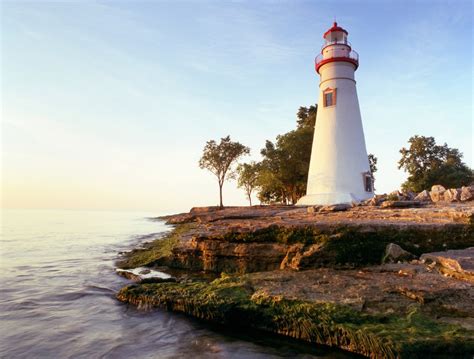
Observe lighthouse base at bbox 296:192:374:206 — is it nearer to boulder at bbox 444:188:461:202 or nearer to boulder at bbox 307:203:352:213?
boulder at bbox 307:203:352:213

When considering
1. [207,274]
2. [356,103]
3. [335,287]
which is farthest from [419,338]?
[356,103]

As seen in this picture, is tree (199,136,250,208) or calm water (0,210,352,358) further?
tree (199,136,250,208)

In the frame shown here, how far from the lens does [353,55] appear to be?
24.2m

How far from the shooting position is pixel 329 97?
24.1 meters

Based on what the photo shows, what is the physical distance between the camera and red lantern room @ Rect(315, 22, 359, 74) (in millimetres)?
23734

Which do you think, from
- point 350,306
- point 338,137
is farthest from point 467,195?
point 350,306

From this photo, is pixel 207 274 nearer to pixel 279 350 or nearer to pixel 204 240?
pixel 204 240

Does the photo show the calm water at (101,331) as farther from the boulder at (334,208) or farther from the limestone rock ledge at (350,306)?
the boulder at (334,208)

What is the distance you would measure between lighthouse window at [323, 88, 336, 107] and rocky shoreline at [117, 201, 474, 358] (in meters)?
14.4

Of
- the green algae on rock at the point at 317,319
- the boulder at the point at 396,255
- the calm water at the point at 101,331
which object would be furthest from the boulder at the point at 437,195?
the calm water at the point at 101,331

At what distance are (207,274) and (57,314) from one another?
4469mm

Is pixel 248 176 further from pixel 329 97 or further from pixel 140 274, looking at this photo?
pixel 140 274

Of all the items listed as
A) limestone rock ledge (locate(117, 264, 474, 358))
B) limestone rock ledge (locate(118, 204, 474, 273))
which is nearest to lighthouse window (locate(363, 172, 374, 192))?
limestone rock ledge (locate(118, 204, 474, 273))

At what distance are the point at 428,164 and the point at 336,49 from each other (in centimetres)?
2135
